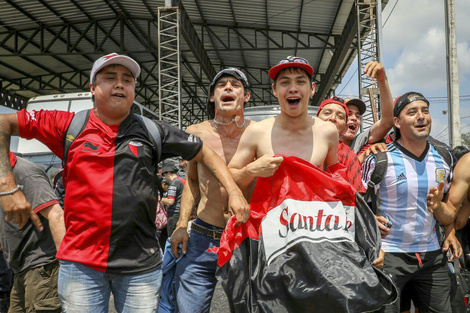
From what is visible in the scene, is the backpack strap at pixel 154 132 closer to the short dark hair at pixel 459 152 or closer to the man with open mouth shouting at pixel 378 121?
the man with open mouth shouting at pixel 378 121

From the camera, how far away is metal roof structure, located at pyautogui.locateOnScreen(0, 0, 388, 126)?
17.1m

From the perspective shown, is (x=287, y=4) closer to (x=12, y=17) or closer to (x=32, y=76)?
(x=12, y=17)

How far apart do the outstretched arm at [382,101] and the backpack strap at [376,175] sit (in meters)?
0.42

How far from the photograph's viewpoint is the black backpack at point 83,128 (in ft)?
7.70

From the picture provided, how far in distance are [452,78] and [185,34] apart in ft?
36.6

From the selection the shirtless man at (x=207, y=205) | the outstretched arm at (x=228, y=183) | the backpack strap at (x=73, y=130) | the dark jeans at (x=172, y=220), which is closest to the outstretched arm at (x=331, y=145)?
the outstretched arm at (x=228, y=183)

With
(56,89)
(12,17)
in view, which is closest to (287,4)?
(12,17)

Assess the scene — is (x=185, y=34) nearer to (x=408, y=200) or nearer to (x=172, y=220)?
(x=172, y=220)

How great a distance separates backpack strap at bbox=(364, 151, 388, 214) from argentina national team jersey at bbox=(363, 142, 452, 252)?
3 centimetres

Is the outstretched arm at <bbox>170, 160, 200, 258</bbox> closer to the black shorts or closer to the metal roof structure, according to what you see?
the black shorts

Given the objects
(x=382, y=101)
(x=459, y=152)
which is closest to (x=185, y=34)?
(x=459, y=152)

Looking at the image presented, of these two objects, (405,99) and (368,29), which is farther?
(368,29)

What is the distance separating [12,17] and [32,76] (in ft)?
23.8

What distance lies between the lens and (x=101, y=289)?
7.54 feet
